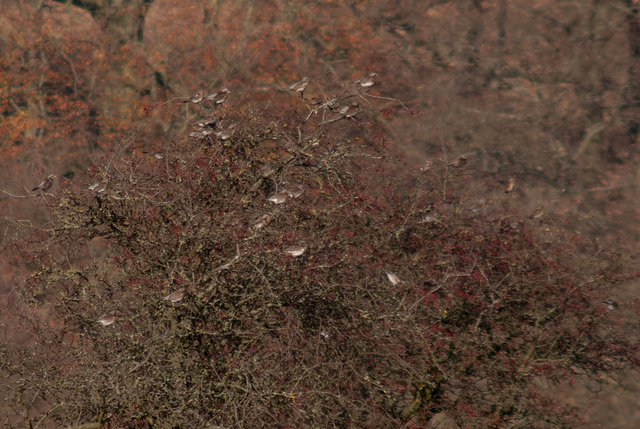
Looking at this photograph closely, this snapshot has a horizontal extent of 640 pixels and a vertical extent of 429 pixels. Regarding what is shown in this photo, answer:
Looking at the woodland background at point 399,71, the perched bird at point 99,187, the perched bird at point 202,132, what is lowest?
the woodland background at point 399,71

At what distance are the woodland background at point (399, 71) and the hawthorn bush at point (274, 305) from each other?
667 inches

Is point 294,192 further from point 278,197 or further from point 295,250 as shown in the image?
point 295,250

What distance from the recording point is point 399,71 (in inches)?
1238

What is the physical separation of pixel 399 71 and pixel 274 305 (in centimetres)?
2538

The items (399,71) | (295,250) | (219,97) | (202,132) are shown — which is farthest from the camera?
(399,71)

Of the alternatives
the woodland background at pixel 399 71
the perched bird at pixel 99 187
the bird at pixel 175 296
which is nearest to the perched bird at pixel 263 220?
the bird at pixel 175 296

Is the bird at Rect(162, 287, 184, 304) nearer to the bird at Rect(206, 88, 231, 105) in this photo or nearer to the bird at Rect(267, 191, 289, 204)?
the bird at Rect(267, 191, 289, 204)

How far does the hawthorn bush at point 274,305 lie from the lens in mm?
7832

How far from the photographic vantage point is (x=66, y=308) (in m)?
9.39

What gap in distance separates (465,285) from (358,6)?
23.3m

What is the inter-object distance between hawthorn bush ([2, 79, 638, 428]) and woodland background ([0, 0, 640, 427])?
16941 mm

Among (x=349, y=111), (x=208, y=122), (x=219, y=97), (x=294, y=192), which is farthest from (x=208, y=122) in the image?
(x=349, y=111)

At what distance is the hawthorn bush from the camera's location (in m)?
7.83

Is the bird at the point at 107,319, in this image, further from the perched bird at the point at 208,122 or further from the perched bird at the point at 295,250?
the perched bird at the point at 208,122
